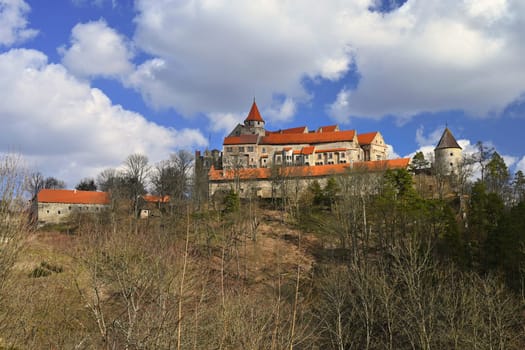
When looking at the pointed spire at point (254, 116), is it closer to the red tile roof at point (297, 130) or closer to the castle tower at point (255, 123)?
the castle tower at point (255, 123)

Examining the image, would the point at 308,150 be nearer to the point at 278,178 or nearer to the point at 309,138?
the point at 309,138

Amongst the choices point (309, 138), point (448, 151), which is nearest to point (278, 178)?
point (309, 138)

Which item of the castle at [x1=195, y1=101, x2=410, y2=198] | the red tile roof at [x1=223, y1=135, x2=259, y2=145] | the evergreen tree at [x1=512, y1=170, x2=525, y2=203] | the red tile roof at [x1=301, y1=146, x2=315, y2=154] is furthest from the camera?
the red tile roof at [x1=223, y1=135, x2=259, y2=145]

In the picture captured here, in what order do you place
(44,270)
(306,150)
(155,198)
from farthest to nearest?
1. (306,150)
2. (155,198)
3. (44,270)

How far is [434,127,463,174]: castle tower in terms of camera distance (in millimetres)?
69125

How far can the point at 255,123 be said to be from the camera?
9069cm

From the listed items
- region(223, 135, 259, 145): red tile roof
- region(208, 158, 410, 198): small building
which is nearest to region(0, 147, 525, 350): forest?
region(208, 158, 410, 198): small building

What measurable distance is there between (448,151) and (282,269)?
136ft

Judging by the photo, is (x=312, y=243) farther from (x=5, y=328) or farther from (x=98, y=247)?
(x=5, y=328)

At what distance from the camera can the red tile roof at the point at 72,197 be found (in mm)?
64188

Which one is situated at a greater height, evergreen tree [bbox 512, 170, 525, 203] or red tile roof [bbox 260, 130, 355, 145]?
red tile roof [bbox 260, 130, 355, 145]

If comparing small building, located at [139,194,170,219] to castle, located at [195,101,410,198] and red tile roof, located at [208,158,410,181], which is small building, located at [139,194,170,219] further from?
red tile roof, located at [208,158,410,181]

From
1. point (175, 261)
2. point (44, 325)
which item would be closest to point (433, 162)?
point (175, 261)

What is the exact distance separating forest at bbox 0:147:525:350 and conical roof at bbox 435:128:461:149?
836cm
